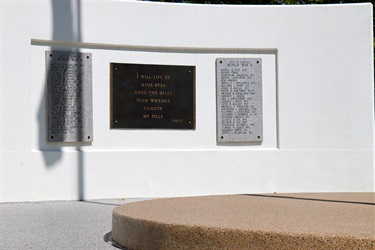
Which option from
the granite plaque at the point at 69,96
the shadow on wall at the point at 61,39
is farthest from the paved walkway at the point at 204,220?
the granite plaque at the point at 69,96

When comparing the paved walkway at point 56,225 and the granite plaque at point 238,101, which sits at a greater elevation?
the granite plaque at point 238,101

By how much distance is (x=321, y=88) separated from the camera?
10773mm

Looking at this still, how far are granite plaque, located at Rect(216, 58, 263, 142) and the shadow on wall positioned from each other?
224 centimetres

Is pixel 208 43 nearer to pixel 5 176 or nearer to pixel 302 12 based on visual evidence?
pixel 302 12

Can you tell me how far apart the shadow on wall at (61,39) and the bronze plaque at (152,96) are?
Result: 0.63 m

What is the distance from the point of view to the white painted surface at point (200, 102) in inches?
380

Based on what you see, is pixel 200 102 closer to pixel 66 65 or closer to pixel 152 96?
pixel 152 96

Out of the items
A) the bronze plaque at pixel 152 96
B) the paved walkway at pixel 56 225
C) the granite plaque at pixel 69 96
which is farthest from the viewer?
the bronze plaque at pixel 152 96

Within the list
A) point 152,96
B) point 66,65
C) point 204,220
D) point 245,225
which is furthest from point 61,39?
point 245,225

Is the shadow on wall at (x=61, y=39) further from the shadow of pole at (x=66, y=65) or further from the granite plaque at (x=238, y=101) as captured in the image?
the granite plaque at (x=238, y=101)

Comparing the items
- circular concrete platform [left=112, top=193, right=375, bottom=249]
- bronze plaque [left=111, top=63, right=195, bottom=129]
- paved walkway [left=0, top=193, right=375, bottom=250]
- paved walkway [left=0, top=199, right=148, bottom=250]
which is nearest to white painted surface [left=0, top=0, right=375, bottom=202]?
bronze plaque [left=111, top=63, right=195, bottom=129]

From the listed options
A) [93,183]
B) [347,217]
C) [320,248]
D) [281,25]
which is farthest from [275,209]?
[281,25]

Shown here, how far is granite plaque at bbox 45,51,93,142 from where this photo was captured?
32.1 ft

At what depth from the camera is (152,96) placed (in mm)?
10320
